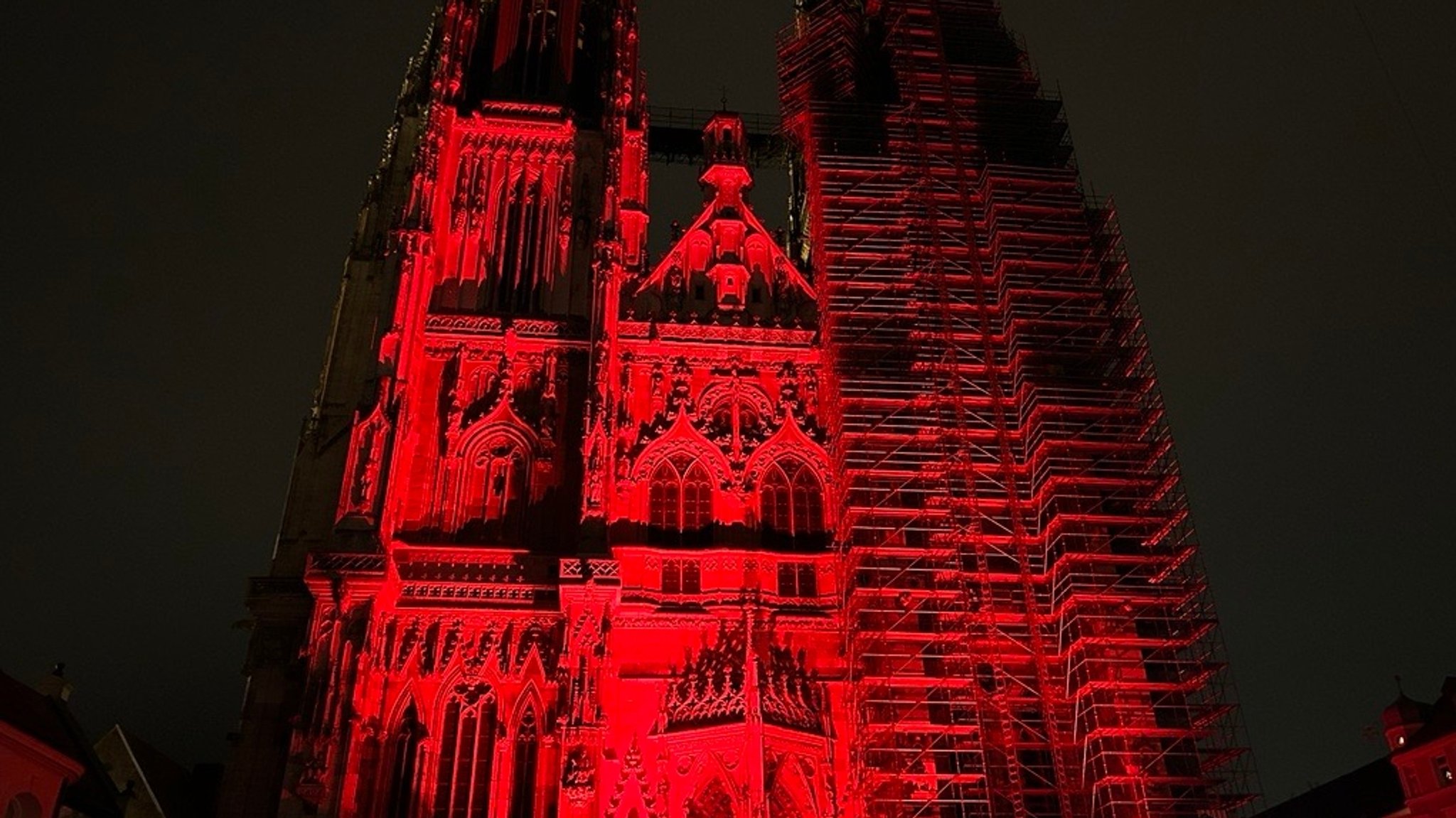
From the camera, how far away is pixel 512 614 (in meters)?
24.2

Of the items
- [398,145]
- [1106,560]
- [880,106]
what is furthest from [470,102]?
[1106,560]

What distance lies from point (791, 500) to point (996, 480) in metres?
4.46

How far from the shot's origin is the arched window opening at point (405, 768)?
880 inches

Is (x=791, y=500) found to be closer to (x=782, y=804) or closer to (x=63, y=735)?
(x=782, y=804)

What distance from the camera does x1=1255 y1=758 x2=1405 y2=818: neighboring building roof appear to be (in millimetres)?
24281

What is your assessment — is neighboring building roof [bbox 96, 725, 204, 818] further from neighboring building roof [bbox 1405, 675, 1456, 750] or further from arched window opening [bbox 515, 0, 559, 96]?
neighboring building roof [bbox 1405, 675, 1456, 750]

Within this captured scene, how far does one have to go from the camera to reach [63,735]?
22.5m

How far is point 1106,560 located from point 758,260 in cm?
1116

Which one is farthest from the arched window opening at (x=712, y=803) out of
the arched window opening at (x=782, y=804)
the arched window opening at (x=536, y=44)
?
the arched window opening at (x=536, y=44)

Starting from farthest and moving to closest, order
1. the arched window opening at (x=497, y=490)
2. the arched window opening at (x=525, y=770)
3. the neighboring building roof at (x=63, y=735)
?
the arched window opening at (x=497, y=490)
the arched window opening at (x=525, y=770)
the neighboring building roof at (x=63, y=735)

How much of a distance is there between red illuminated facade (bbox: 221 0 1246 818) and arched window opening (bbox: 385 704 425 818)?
0.07 meters

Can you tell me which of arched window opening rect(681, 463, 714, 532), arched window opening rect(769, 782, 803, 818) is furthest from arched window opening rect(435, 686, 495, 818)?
arched window opening rect(681, 463, 714, 532)

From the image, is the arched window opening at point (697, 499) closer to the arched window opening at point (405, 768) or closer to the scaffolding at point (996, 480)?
the scaffolding at point (996, 480)

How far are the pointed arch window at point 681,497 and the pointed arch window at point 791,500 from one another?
118cm
